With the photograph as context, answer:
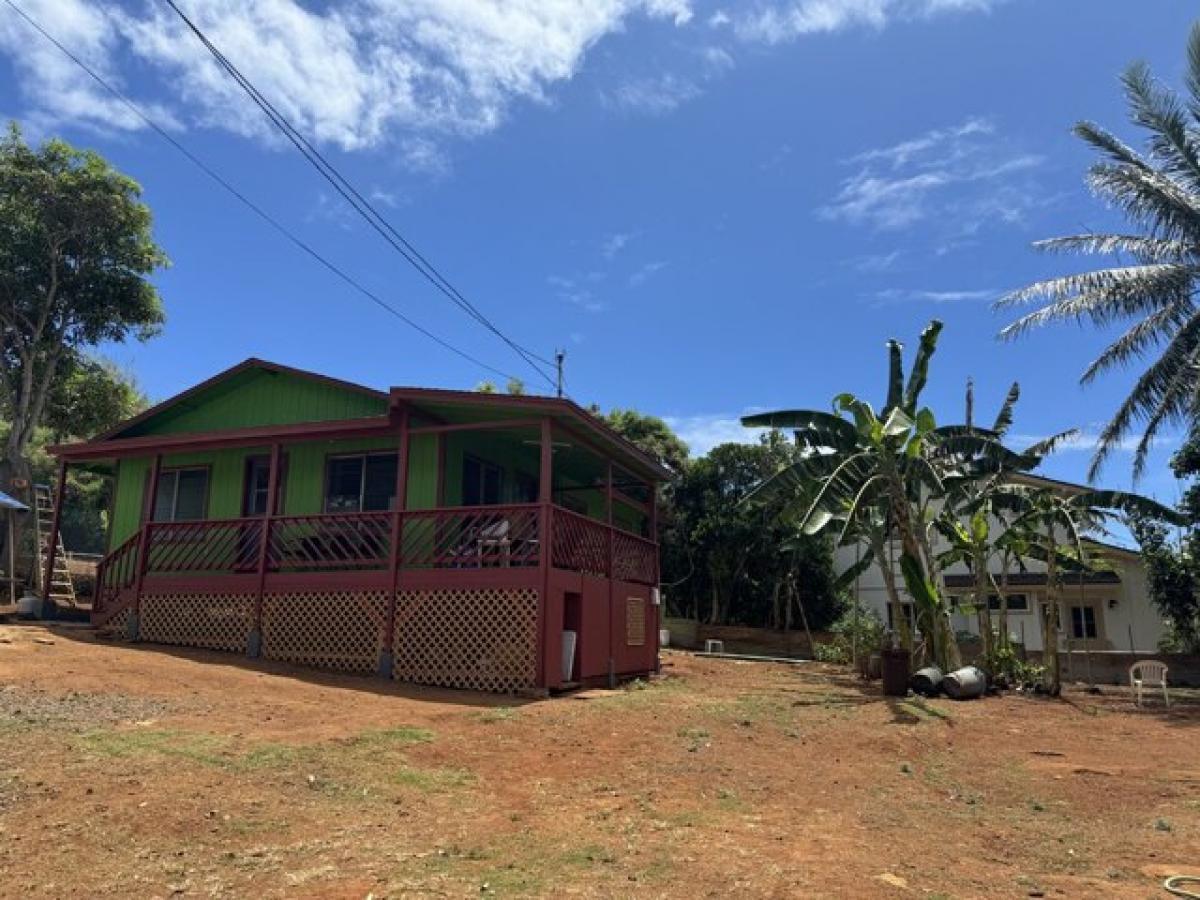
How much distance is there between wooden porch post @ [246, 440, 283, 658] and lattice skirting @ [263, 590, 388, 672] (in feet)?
0.30

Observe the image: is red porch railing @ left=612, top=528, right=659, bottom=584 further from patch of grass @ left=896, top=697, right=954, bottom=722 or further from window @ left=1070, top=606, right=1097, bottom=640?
window @ left=1070, top=606, right=1097, bottom=640

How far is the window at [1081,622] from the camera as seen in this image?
1014 inches


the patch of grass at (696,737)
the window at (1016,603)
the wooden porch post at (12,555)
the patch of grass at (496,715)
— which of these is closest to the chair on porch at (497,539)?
the patch of grass at (496,715)

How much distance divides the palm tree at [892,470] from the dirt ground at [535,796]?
3.95 m

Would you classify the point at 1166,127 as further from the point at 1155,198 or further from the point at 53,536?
the point at 53,536

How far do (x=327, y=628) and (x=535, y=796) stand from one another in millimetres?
8024

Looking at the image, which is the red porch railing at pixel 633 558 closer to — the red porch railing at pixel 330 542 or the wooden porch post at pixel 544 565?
the wooden porch post at pixel 544 565

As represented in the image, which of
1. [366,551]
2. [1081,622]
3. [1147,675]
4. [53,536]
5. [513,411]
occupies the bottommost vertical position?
[1147,675]

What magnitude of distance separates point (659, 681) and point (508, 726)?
661 cm

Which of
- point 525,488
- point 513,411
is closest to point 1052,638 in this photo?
point 525,488

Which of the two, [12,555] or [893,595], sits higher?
[12,555]

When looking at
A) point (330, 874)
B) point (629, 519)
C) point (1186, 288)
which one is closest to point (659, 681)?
point (629, 519)

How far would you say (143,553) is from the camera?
15289 millimetres

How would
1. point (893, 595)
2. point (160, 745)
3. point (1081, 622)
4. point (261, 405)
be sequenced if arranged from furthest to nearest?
1. point (1081, 622)
2. point (893, 595)
3. point (261, 405)
4. point (160, 745)
